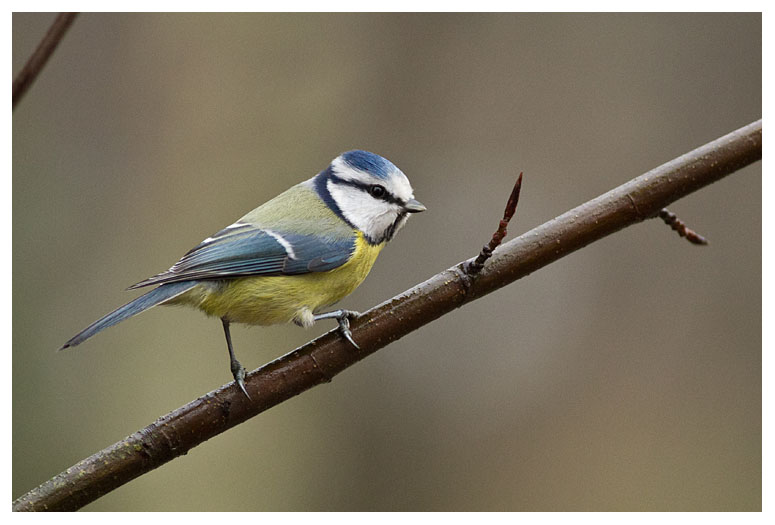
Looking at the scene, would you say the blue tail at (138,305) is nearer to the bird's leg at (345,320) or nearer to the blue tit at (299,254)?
the blue tit at (299,254)

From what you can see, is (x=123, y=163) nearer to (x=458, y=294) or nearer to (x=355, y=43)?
(x=355, y=43)

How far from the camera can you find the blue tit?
4.92 feet

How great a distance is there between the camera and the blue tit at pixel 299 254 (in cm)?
150

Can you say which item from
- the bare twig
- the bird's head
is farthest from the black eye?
the bare twig

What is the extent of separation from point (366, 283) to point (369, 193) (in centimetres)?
129

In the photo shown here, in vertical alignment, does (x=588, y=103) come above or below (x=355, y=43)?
below

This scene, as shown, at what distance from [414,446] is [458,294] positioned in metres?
1.62

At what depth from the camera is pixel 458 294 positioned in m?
1.42

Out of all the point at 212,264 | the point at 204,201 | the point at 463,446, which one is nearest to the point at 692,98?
the point at 463,446

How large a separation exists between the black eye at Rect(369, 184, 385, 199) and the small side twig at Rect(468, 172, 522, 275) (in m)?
0.28

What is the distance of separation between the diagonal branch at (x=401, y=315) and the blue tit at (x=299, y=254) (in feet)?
0.26

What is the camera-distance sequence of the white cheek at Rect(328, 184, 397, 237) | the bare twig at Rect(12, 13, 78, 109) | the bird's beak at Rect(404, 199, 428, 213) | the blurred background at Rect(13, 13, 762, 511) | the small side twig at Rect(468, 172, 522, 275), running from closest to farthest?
the bare twig at Rect(12, 13, 78, 109)
the small side twig at Rect(468, 172, 522, 275)
the bird's beak at Rect(404, 199, 428, 213)
the white cheek at Rect(328, 184, 397, 237)
the blurred background at Rect(13, 13, 762, 511)

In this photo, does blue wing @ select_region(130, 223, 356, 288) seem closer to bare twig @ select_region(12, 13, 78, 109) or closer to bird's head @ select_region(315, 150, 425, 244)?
bird's head @ select_region(315, 150, 425, 244)

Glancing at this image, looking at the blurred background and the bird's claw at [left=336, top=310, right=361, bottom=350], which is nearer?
the bird's claw at [left=336, top=310, right=361, bottom=350]
